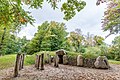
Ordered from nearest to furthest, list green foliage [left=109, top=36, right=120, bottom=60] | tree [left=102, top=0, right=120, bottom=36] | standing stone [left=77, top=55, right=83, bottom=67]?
standing stone [left=77, top=55, right=83, bottom=67] → tree [left=102, top=0, right=120, bottom=36] → green foliage [left=109, top=36, right=120, bottom=60]

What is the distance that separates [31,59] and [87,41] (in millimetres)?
11211

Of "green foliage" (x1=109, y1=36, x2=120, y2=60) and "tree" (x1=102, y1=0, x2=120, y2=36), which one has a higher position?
"tree" (x1=102, y1=0, x2=120, y2=36)

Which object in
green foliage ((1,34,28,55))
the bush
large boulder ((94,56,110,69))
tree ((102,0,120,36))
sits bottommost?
large boulder ((94,56,110,69))

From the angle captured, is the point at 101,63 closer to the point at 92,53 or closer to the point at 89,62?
the point at 89,62

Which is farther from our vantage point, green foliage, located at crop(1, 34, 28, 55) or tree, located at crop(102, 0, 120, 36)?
green foliage, located at crop(1, 34, 28, 55)

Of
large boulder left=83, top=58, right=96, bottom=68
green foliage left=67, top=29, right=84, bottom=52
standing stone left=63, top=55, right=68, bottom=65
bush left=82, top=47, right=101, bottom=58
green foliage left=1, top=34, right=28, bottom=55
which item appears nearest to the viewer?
large boulder left=83, top=58, right=96, bottom=68

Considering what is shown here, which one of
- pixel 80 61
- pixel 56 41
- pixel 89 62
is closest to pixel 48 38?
pixel 56 41

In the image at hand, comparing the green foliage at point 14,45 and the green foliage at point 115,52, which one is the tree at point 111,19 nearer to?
the green foliage at point 115,52

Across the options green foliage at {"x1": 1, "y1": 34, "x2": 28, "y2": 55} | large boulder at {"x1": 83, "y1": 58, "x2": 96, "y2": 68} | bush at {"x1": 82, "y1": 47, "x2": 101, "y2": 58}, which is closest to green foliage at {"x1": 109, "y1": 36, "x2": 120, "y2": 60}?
bush at {"x1": 82, "y1": 47, "x2": 101, "y2": 58}

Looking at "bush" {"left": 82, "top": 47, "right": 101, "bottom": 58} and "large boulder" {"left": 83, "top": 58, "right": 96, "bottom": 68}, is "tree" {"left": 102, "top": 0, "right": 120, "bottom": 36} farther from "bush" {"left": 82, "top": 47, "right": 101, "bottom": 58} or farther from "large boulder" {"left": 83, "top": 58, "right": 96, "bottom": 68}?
"large boulder" {"left": 83, "top": 58, "right": 96, "bottom": 68}

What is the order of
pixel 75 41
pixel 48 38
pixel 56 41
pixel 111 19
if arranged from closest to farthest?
pixel 111 19 < pixel 48 38 < pixel 56 41 < pixel 75 41

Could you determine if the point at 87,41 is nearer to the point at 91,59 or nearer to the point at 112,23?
the point at 112,23

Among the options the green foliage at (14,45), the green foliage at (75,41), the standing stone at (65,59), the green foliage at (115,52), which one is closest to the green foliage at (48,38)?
the green foliage at (75,41)

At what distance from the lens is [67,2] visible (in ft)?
14.6
